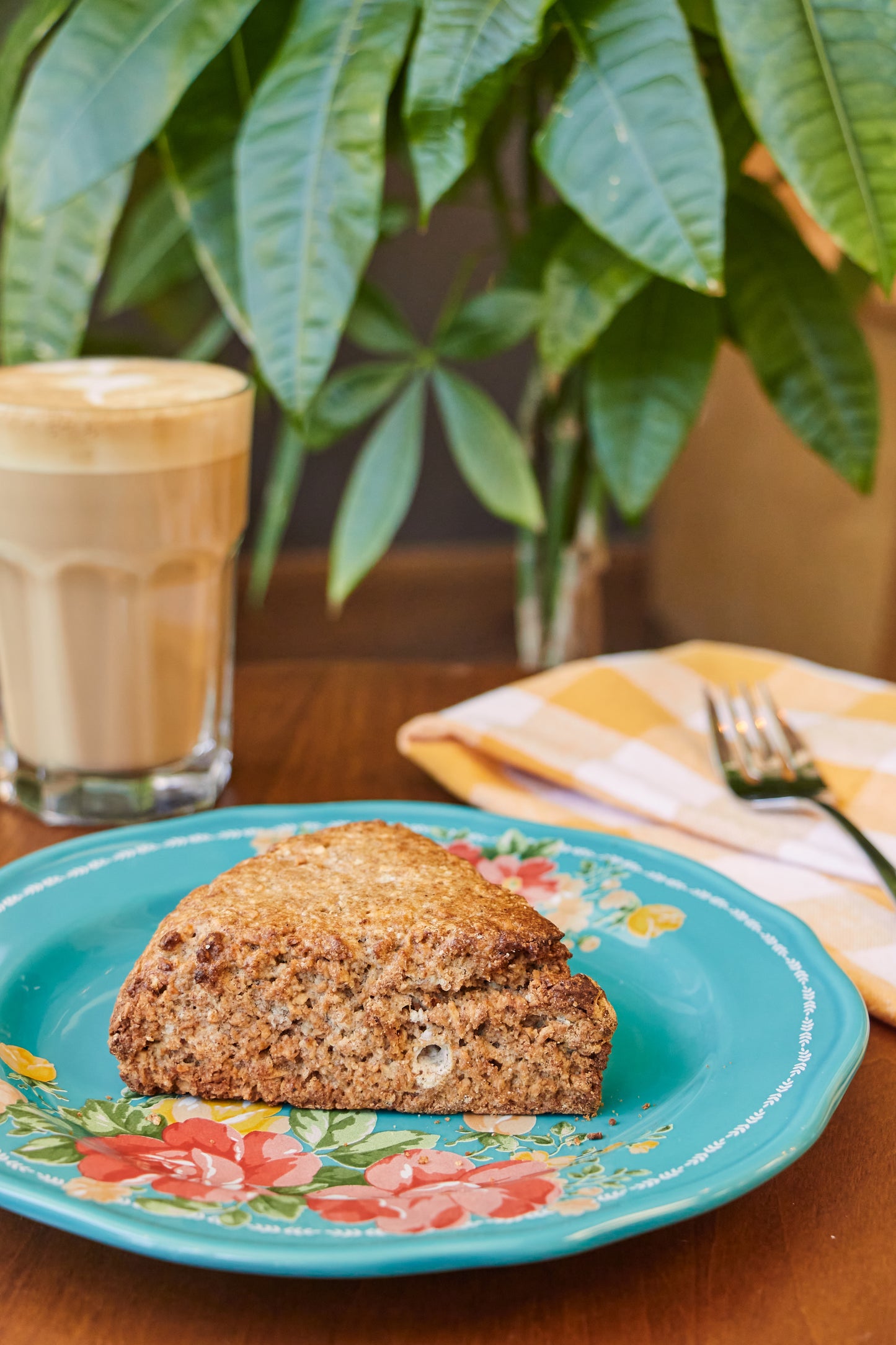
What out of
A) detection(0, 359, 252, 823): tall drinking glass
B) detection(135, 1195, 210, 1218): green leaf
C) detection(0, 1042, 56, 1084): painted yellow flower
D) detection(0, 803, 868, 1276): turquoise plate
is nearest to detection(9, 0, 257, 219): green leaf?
detection(0, 359, 252, 823): tall drinking glass

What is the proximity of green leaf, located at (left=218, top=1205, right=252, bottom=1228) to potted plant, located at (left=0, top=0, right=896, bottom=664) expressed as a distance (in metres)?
0.58

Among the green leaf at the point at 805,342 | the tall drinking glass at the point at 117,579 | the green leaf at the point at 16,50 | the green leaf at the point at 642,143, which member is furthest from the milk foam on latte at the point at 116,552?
the green leaf at the point at 805,342

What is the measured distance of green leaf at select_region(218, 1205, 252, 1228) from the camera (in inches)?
15.0

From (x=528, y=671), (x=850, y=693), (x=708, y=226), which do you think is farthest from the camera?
(x=528, y=671)

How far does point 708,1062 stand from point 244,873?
0.69 ft

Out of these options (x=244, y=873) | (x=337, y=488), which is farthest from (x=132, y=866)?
(x=337, y=488)

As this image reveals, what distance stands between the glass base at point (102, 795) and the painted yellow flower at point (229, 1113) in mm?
326

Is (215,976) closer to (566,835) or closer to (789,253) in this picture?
(566,835)

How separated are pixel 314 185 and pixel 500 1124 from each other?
0.64 metres

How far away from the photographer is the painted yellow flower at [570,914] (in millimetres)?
626

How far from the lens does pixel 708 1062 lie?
50 cm

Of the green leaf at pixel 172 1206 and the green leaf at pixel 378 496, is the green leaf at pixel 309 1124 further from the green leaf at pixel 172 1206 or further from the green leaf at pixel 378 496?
the green leaf at pixel 378 496

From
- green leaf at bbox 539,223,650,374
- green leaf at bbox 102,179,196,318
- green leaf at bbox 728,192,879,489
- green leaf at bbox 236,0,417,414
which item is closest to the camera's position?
green leaf at bbox 236,0,417,414

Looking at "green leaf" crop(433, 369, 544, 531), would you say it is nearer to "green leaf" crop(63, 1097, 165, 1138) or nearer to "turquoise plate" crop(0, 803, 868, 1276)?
"turquoise plate" crop(0, 803, 868, 1276)
